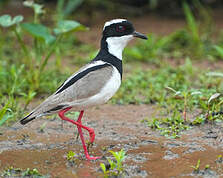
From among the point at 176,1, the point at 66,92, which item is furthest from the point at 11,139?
the point at 176,1

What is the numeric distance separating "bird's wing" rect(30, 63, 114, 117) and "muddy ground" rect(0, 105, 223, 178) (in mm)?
475

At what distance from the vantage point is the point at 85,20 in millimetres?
10141

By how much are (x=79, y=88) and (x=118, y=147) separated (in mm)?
759

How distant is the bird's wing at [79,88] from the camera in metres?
4.50

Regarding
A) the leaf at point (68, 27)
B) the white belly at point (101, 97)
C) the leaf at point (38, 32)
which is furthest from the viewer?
the leaf at point (38, 32)

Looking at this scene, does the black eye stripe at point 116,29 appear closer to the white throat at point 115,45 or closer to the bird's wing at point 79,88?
the white throat at point 115,45

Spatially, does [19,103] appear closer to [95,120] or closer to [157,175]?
[95,120]

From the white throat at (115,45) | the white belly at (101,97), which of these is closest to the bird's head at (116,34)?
the white throat at (115,45)

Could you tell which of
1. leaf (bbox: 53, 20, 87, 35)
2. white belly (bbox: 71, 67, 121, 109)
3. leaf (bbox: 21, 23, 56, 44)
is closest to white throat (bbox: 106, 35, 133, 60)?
Answer: white belly (bbox: 71, 67, 121, 109)

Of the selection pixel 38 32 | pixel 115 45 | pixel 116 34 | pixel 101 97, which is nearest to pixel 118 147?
pixel 101 97

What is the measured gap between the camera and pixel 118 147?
4707 millimetres

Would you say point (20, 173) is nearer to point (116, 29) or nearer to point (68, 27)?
point (116, 29)

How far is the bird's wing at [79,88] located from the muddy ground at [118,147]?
475 mm

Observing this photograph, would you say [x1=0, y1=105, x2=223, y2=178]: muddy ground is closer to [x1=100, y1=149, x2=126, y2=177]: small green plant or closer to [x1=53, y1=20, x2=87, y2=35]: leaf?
[x1=100, y1=149, x2=126, y2=177]: small green plant
